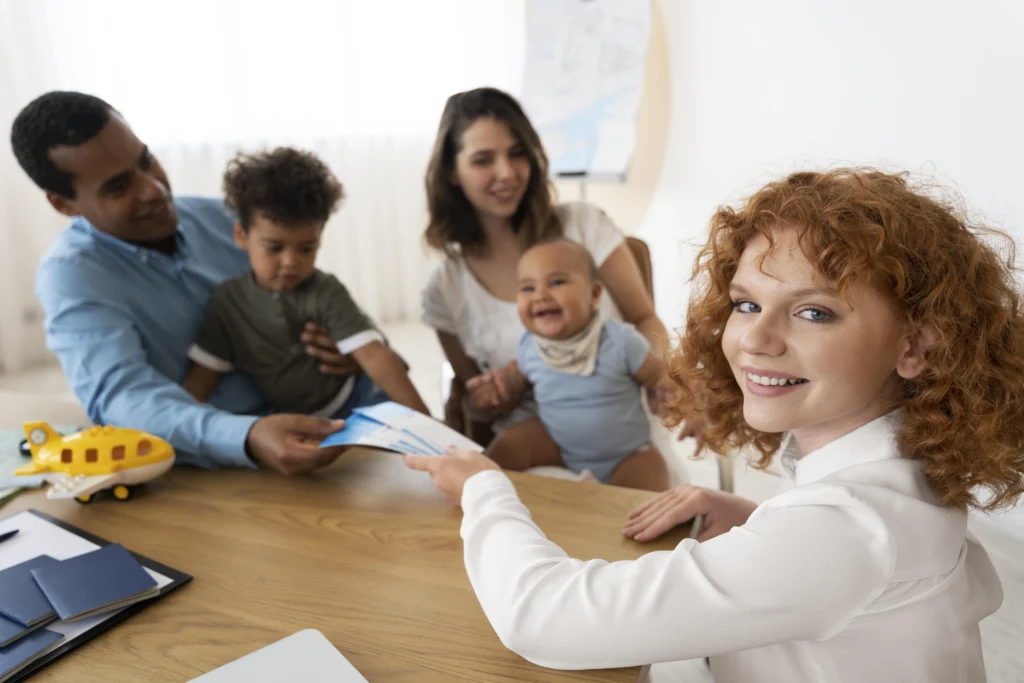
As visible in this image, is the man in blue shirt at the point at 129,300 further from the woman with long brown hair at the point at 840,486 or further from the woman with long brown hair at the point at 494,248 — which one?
the woman with long brown hair at the point at 840,486

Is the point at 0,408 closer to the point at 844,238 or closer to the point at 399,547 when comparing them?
the point at 399,547

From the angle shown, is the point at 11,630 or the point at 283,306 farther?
the point at 283,306

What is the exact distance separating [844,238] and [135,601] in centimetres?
94

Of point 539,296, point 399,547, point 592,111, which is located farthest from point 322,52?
point 399,547

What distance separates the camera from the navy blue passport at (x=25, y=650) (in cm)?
86

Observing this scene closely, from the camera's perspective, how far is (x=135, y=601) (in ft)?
3.20

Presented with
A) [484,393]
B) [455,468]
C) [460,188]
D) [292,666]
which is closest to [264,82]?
[460,188]

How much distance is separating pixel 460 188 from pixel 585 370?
58 centimetres

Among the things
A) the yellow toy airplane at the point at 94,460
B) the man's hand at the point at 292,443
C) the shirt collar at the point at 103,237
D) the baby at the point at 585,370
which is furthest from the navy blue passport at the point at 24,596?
the baby at the point at 585,370

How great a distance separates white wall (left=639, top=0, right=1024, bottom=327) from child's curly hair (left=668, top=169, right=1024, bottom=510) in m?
0.24

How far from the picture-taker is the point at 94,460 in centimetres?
123

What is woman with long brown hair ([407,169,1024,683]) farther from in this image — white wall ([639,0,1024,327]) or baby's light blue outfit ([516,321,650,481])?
baby's light blue outfit ([516,321,650,481])

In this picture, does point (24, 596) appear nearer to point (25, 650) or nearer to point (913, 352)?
point (25, 650)

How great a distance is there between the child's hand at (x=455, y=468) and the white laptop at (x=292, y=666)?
293 millimetres
